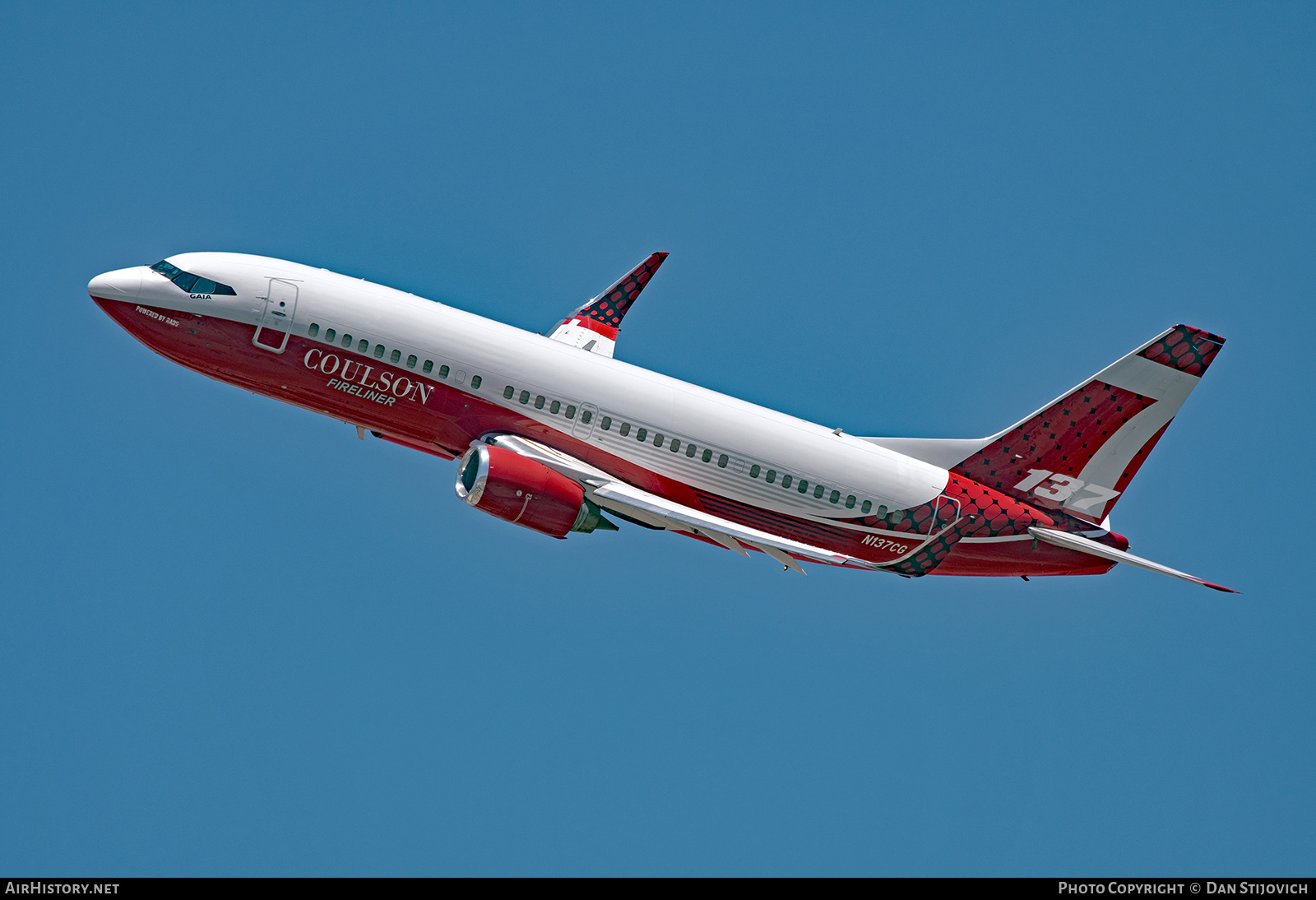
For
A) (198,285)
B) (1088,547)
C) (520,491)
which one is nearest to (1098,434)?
(1088,547)

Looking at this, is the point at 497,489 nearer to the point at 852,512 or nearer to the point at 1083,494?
the point at 852,512

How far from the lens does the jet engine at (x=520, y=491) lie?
45.2 meters

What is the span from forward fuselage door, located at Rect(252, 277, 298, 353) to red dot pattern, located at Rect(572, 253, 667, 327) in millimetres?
15458

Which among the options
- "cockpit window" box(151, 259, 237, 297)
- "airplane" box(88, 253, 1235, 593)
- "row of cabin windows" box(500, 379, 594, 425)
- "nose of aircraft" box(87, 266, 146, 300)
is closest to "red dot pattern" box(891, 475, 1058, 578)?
"airplane" box(88, 253, 1235, 593)

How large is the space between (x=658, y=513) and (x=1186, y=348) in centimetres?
2256

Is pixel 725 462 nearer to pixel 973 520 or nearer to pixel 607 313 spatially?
pixel 973 520

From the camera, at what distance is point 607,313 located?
58.9 meters

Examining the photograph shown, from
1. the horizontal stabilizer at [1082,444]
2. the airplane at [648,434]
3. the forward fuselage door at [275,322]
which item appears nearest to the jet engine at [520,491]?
the airplane at [648,434]

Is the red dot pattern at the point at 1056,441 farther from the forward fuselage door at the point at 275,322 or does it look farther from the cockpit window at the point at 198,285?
the cockpit window at the point at 198,285

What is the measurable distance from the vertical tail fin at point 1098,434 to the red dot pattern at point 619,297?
16344mm

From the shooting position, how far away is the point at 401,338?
4675 centimetres

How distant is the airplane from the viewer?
Result: 4616 centimetres

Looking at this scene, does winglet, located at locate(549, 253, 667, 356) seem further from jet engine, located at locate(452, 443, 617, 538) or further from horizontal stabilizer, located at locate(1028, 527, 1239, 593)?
horizontal stabilizer, located at locate(1028, 527, 1239, 593)
